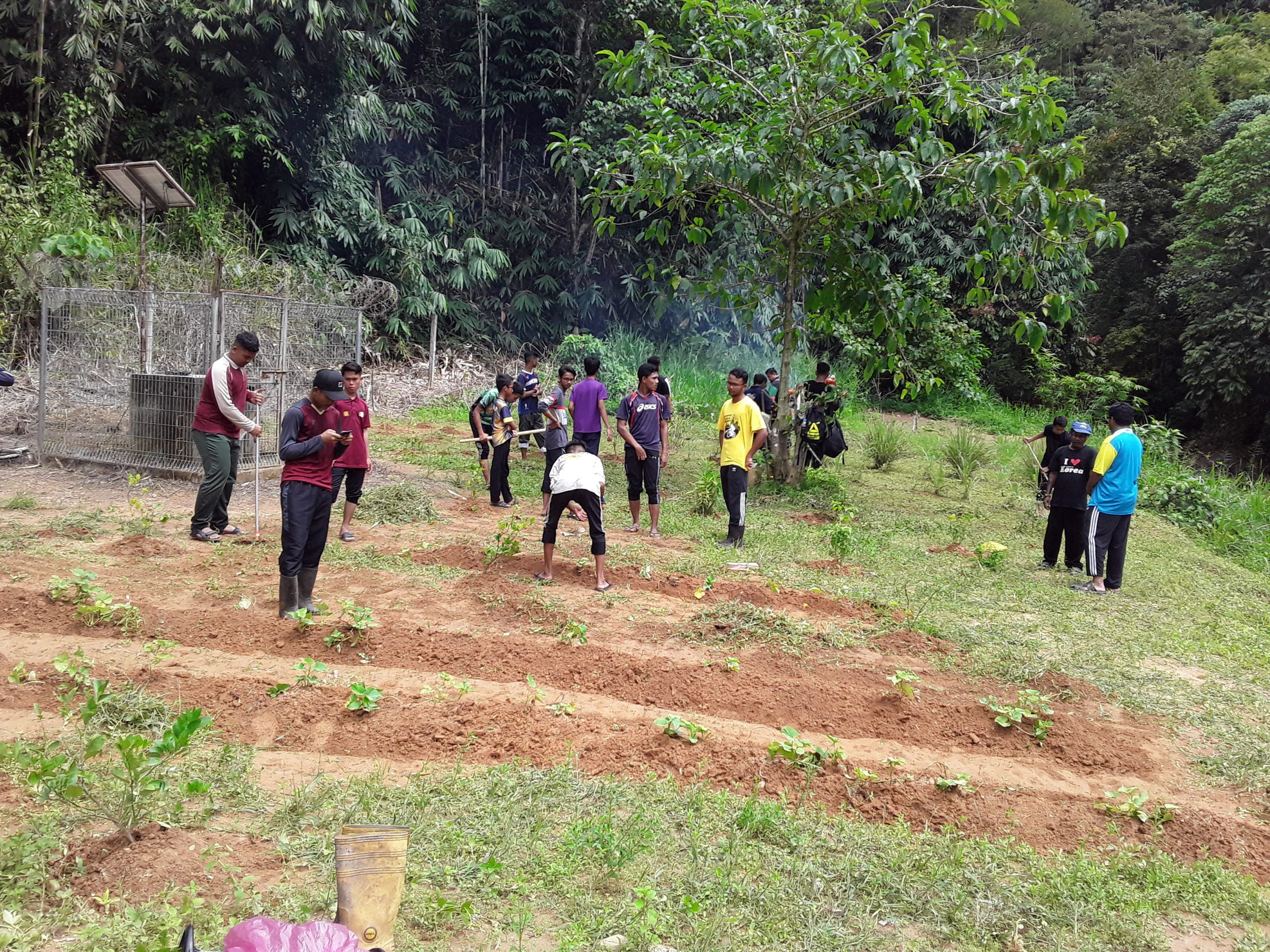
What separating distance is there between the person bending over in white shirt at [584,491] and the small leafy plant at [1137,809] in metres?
3.90

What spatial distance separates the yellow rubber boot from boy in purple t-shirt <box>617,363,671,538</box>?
6.43 metres

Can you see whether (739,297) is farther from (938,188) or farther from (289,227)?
(289,227)

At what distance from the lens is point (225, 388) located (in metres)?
7.68

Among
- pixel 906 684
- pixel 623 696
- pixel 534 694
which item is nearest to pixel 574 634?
pixel 623 696

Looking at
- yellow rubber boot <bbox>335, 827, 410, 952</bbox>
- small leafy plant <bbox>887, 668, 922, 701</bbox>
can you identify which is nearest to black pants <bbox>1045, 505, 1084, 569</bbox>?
small leafy plant <bbox>887, 668, 922, 701</bbox>

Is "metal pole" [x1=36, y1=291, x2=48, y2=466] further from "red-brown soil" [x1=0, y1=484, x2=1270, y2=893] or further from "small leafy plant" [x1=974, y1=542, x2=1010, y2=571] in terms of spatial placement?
"small leafy plant" [x1=974, y1=542, x2=1010, y2=571]

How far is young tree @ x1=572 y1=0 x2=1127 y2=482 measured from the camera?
967cm

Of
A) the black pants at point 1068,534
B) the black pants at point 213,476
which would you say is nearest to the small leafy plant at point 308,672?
the black pants at point 213,476

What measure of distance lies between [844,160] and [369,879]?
10.3 metres

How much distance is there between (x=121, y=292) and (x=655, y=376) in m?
5.96

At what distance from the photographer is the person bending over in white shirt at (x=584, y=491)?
7.12m

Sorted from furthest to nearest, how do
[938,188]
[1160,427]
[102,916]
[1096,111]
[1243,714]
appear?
[1096,111] → [1160,427] → [938,188] → [1243,714] → [102,916]

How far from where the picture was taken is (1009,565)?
927 centimetres

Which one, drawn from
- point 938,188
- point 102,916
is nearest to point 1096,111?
point 938,188
